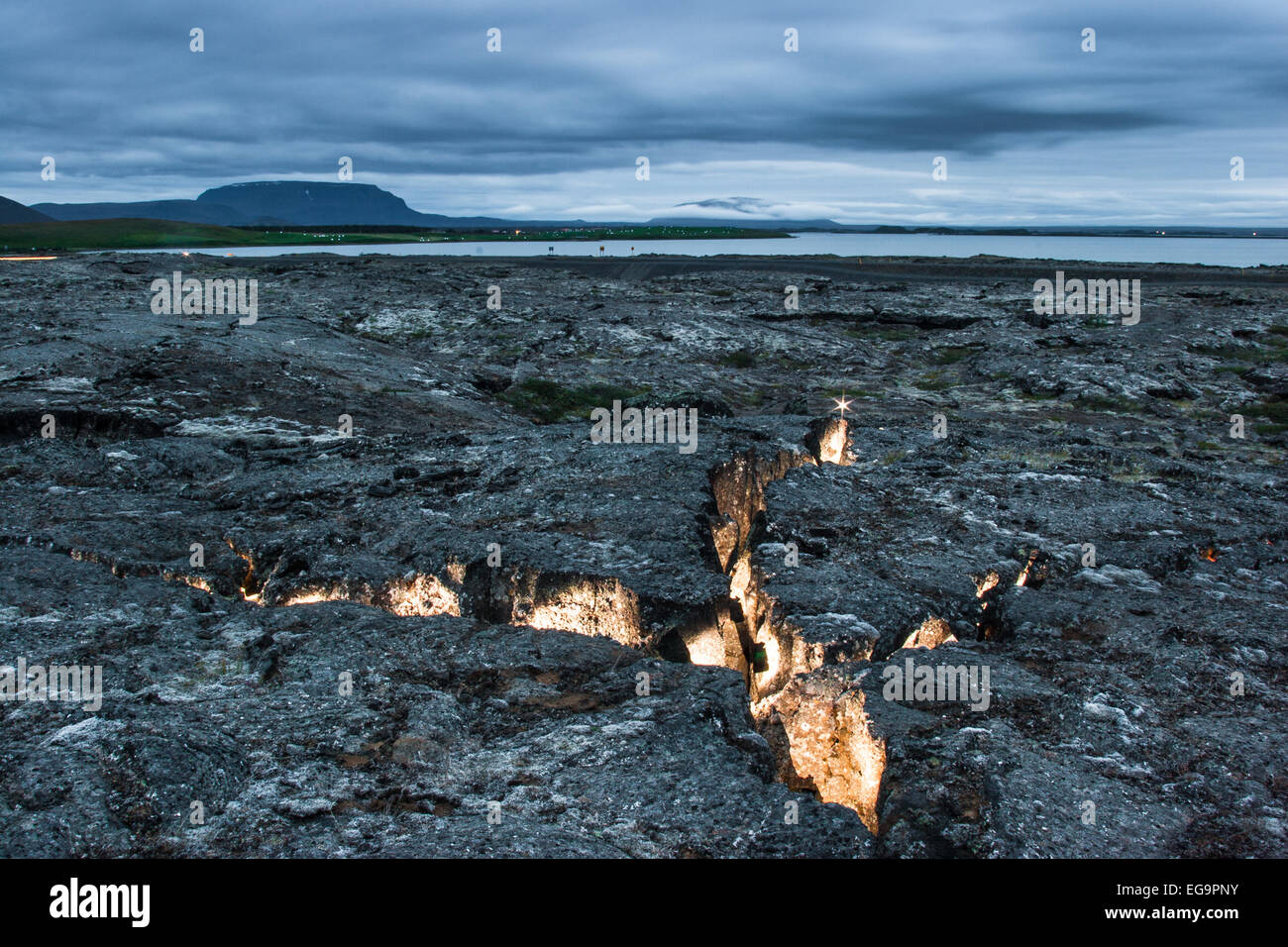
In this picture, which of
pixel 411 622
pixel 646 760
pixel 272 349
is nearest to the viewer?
pixel 646 760

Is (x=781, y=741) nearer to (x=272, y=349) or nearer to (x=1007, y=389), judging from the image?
(x=272, y=349)

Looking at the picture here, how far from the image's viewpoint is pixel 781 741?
17.0 feet

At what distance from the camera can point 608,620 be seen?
6.11m

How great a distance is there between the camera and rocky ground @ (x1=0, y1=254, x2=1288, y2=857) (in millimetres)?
3947

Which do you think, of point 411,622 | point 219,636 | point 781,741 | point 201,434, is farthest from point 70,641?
point 201,434

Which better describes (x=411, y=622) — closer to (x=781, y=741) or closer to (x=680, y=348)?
(x=781, y=741)

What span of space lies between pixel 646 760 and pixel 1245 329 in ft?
67.4

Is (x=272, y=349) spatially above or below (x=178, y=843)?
above

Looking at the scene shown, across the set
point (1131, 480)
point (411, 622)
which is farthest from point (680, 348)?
point (411, 622)

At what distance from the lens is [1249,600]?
21.0 ft

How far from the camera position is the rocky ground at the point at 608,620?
3.95 metres

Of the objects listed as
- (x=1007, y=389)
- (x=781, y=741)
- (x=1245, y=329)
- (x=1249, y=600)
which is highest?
(x=1245, y=329)

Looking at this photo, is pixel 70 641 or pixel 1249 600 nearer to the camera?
pixel 70 641

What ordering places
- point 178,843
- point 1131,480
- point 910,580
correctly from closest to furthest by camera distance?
point 178,843 < point 910,580 < point 1131,480
